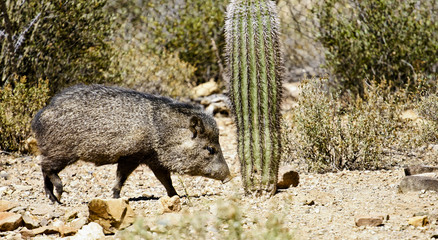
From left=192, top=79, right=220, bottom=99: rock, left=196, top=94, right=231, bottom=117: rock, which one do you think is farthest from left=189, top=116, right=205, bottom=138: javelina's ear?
left=192, top=79, right=220, bottom=99: rock

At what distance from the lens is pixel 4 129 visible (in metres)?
6.53

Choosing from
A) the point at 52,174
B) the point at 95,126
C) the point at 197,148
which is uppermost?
the point at 95,126

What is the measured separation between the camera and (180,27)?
1016cm

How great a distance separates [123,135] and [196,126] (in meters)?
0.68

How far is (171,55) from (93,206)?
5863 millimetres

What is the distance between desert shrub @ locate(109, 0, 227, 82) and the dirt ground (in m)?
3.94

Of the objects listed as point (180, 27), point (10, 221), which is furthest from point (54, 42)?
point (10, 221)

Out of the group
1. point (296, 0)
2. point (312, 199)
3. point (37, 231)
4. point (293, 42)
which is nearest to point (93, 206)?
point (37, 231)

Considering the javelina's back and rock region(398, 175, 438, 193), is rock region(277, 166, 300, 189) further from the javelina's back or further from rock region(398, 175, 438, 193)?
the javelina's back

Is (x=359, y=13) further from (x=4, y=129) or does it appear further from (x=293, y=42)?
(x=4, y=129)

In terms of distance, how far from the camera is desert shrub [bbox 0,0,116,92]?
7047 millimetres

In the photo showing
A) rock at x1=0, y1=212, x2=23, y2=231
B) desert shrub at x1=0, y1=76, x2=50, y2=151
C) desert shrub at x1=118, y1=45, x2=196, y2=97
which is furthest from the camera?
desert shrub at x1=118, y1=45, x2=196, y2=97

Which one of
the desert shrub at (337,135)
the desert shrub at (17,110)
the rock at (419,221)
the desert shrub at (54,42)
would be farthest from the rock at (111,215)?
the desert shrub at (54,42)

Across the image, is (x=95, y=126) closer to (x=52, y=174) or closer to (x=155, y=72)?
(x=52, y=174)
